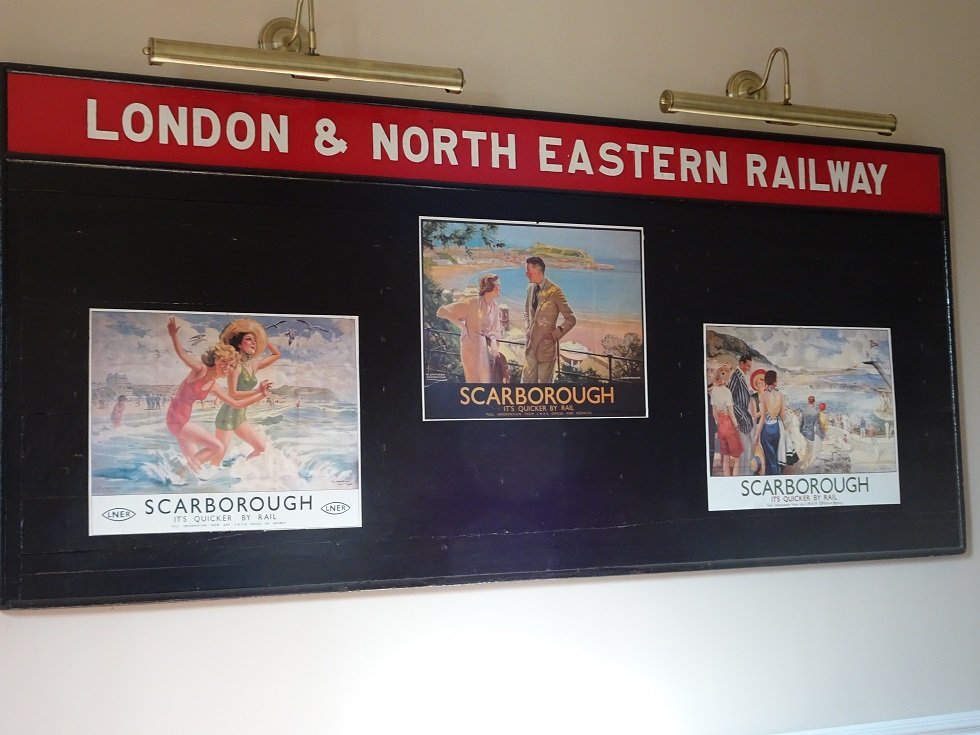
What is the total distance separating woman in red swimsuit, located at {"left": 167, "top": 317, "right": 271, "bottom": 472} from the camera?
2732 mm

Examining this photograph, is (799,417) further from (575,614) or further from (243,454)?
(243,454)

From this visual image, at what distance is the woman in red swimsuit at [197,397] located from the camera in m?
2.73

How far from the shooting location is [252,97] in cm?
286

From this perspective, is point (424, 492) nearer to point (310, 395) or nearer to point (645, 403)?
point (310, 395)

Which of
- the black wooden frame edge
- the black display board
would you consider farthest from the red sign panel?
the black wooden frame edge

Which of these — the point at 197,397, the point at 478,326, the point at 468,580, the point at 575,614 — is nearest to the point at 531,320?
the point at 478,326

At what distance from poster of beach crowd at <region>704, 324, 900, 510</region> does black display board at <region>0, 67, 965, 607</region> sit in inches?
0.6

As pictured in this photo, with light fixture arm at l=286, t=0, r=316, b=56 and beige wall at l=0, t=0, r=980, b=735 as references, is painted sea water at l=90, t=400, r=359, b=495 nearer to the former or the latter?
beige wall at l=0, t=0, r=980, b=735

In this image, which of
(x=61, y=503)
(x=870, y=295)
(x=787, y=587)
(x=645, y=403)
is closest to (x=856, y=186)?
(x=870, y=295)

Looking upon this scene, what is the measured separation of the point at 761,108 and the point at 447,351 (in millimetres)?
1285

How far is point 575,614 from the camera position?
10.1 ft

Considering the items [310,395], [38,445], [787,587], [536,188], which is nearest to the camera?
[38,445]

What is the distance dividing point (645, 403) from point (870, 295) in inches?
38.4

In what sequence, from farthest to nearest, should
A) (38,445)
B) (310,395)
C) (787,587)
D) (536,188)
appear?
(787,587), (536,188), (310,395), (38,445)
